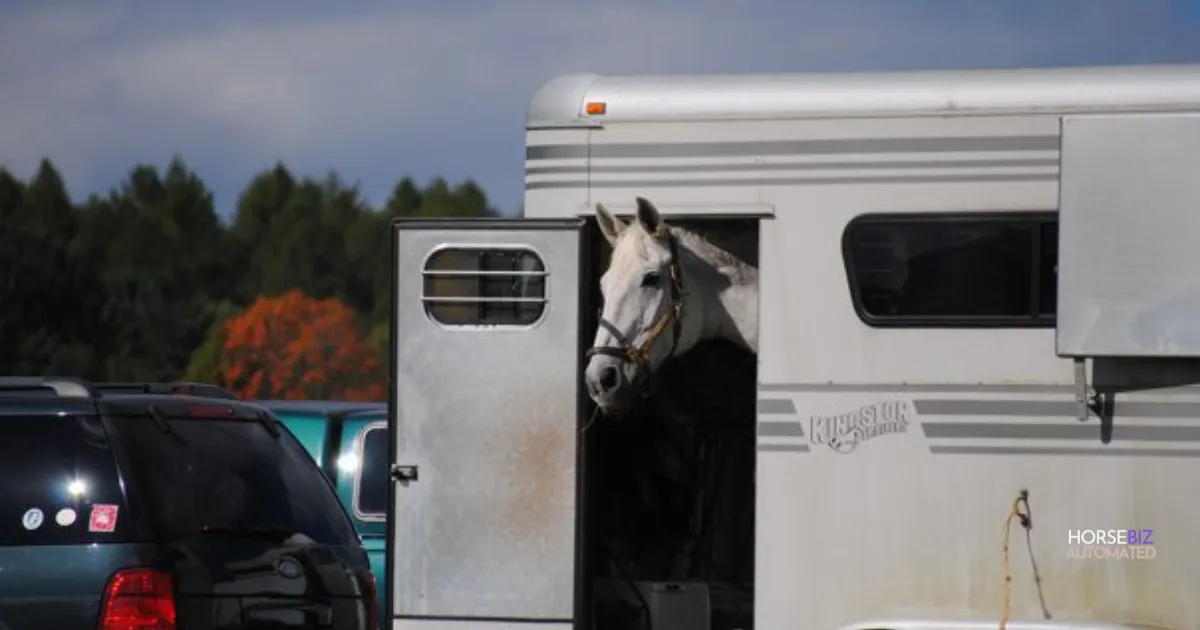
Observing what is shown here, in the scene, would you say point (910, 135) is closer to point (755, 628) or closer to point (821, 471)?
point (821, 471)

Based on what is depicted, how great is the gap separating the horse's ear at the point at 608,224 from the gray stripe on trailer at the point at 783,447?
1.11m

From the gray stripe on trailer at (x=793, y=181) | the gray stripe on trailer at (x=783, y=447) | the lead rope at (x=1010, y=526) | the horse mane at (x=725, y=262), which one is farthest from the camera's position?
the horse mane at (x=725, y=262)

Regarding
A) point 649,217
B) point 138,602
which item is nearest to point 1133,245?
point 649,217

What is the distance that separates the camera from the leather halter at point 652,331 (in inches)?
374

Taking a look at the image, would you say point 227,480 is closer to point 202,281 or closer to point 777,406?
point 777,406

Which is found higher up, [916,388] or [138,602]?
[916,388]

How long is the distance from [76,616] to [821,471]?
3.28 metres

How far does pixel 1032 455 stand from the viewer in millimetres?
9195

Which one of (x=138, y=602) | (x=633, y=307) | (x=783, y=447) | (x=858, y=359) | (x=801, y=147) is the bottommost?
(x=138, y=602)

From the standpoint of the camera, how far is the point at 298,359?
8812 centimetres

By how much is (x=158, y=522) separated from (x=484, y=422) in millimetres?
2188

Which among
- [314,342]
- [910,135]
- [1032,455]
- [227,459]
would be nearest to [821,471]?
[1032,455]

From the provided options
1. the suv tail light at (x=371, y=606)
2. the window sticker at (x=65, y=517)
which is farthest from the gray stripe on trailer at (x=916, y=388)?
the window sticker at (x=65, y=517)

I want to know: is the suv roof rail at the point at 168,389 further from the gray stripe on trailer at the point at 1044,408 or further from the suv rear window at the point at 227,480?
the gray stripe on trailer at the point at 1044,408
